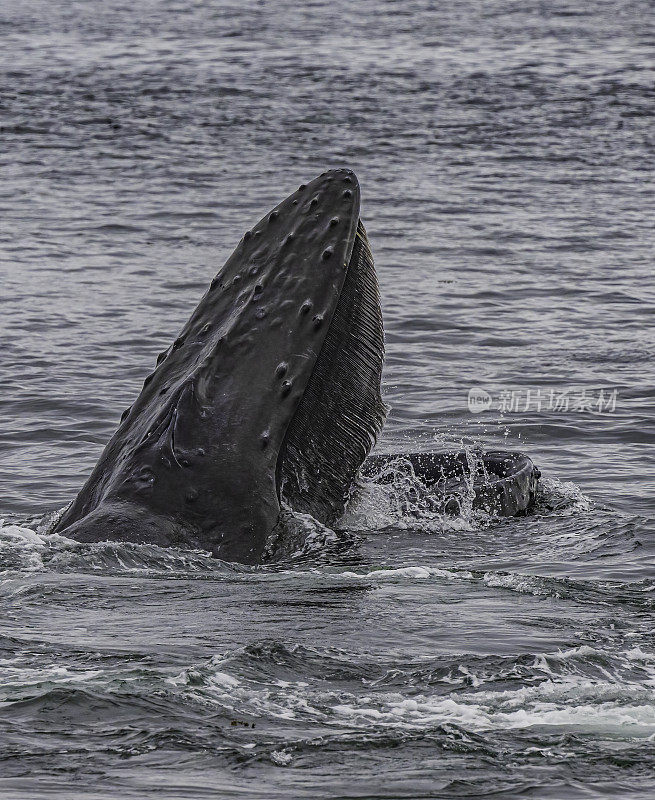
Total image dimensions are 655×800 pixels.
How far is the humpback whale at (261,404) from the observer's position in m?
7.63

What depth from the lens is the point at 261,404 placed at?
7.86 metres

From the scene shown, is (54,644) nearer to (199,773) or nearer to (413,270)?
(199,773)

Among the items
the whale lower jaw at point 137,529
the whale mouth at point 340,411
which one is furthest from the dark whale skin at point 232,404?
the whale mouth at point 340,411

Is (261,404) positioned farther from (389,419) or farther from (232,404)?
(389,419)

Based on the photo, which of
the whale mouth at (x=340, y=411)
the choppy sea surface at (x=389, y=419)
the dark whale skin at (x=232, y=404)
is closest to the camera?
the choppy sea surface at (x=389, y=419)

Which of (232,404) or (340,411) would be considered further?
(340,411)

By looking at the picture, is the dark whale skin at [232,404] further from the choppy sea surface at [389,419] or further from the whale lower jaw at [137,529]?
the choppy sea surface at [389,419]

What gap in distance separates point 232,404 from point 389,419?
598cm

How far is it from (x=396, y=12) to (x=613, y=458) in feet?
133

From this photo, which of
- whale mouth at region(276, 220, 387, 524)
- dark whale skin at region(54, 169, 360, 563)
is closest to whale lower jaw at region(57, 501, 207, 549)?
dark whale skin at region(54, 169, 360, 563)

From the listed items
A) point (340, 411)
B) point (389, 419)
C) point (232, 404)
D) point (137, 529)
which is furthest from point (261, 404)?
point (389, 419)

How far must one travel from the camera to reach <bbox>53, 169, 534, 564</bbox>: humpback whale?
7633mm

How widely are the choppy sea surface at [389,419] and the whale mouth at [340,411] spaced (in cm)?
27

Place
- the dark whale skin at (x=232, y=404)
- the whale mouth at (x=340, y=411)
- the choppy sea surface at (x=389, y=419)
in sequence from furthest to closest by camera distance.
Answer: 1. the whale mouth at (x=340, y=411)
2. the dark whale skin at (x=232, y=404)
3. the choppy sea surface at (x=389, y=419)
